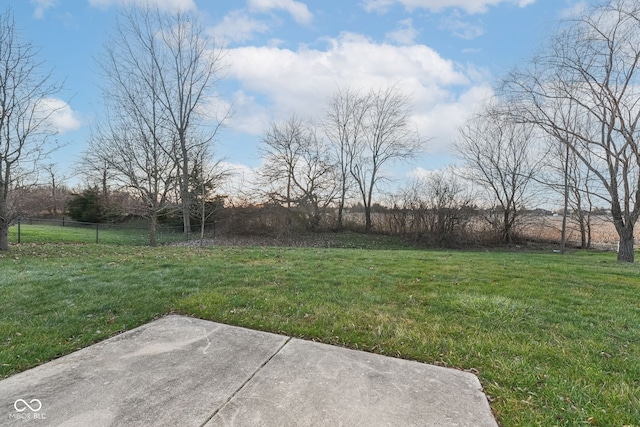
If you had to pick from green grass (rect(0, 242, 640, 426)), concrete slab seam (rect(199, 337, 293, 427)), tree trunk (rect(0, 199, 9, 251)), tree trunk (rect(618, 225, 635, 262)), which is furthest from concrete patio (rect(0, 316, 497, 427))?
tree trunk (rect(618, 225, 635, 262))

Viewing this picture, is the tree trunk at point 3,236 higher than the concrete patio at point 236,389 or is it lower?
higher

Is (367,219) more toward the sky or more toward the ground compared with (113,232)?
more toward the sky

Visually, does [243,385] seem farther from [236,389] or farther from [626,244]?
[626,244]

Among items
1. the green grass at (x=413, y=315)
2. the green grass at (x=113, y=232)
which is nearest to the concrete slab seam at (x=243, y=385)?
the green grass at (x=413, y=315)

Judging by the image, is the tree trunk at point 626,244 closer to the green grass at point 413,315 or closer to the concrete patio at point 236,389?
the green grass at point 413,315

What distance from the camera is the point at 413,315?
3.21 meters

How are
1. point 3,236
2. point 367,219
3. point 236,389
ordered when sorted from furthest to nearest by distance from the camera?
point 367,219, point 3,236, point 236,389

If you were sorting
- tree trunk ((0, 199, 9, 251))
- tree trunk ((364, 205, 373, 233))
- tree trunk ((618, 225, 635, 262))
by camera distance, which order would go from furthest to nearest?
1. tree trunk ((364, 205, 373, 233))
2. tree trunk ((618, 225, 635, 262))
3. tree trunk ((0, 199, 9, 251))

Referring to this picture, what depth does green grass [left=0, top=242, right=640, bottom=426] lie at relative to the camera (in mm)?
1993

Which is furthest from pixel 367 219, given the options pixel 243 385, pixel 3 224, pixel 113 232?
pixel 243 385

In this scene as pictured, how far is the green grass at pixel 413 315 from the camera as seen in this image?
1.99m

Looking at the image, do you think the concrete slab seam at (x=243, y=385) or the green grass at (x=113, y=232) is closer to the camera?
the concrete slab seam at (x=243, y=385)

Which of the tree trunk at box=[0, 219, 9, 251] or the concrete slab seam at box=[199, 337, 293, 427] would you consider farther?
the tree trunk at box=[0, 219, 9, 251]

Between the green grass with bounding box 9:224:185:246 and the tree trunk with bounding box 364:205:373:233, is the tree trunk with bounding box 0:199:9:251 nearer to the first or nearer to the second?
the green grass with bounding box 9:224:185:246
